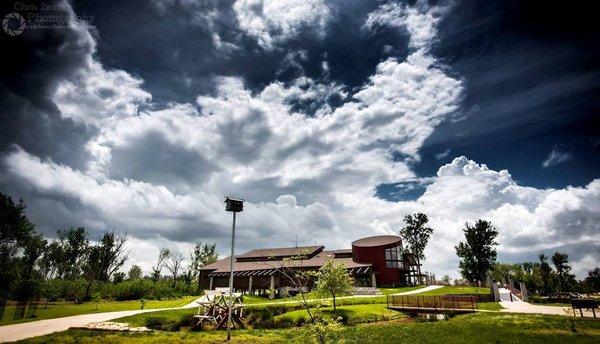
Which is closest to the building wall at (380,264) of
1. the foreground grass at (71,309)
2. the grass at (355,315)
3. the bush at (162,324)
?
the grass at (355,315)

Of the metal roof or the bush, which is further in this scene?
the metal roof

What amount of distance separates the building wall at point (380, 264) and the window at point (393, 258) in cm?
70

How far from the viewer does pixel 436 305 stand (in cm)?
3188

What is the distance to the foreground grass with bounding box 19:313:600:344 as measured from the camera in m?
18.1

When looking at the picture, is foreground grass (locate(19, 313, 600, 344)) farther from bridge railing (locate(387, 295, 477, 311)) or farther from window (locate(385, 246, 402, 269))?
window (locate(385, 246, 402, 269))

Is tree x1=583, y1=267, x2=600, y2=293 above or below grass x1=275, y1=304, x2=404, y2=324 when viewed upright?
above

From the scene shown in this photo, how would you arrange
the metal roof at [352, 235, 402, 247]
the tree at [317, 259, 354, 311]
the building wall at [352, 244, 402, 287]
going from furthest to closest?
the metal roof at [352, 235, 402, 247], the building wall at [352, 244, 402, 287], the tree at [317, 259, 354, 311]

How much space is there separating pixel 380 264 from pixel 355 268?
30.1ft

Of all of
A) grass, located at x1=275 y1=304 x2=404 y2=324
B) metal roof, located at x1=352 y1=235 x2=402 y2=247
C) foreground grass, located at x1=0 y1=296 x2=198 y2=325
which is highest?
metal roof, located at x1=352 y1=235 x2=402 y2=247

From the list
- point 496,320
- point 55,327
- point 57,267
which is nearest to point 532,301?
point 496,320

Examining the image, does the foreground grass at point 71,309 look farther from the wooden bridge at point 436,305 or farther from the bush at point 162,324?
the wooden bridge at point 436,305

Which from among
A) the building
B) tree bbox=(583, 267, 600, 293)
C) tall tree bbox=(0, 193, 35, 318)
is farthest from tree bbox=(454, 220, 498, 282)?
tall tree bbox=(0, 193, 35, 318)

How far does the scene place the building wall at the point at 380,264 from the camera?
6009 centimetres

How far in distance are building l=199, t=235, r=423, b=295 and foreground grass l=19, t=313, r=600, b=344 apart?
3062cm
